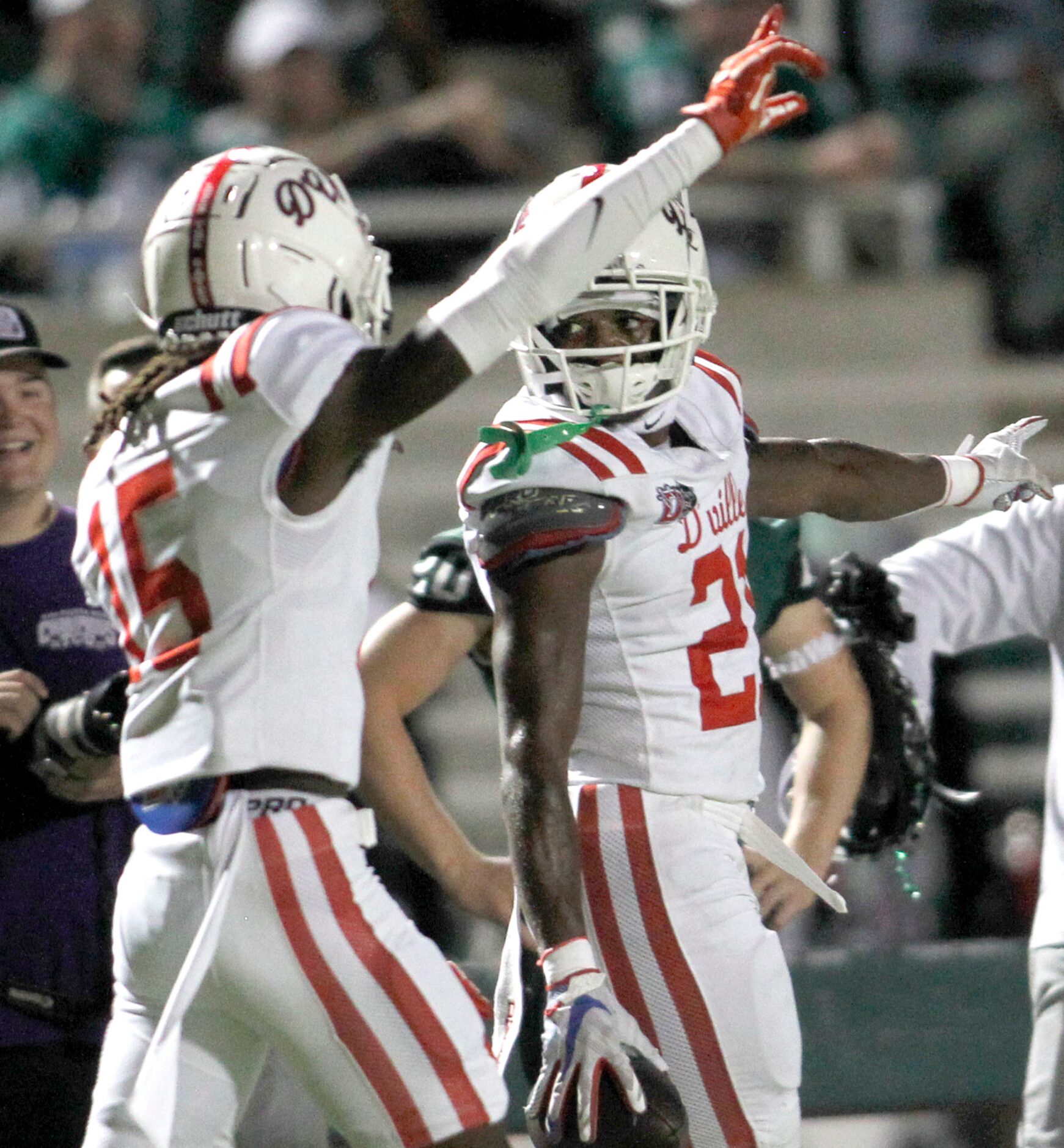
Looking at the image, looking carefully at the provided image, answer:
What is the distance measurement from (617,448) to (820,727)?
925 millimetres

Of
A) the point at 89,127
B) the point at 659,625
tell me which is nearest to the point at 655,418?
the point at 659,625

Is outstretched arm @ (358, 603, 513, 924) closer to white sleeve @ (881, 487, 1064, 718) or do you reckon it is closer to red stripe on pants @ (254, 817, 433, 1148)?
white sleeve @ (881, 487, 1064, 718)

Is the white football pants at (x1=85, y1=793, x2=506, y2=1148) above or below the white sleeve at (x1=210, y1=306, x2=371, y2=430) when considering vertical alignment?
below

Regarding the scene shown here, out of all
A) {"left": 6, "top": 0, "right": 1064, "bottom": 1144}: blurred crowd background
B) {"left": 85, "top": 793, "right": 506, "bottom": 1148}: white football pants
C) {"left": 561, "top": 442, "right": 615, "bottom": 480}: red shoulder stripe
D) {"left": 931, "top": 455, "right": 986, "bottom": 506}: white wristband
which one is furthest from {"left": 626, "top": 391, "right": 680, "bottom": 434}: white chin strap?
{"left": 6, "top": 0, "right": 1064, "bottom": 1144}: blurred crowd background

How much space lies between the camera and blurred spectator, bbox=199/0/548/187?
645cm

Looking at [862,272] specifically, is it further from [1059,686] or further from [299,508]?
[299,508]

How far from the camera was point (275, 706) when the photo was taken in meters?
2.50

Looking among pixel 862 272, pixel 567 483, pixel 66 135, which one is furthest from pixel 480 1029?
pixel 862 272

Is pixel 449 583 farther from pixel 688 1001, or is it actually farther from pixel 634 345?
pixel 688 1001

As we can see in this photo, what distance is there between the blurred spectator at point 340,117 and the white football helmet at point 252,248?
371cm

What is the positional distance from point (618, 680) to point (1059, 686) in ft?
3.19

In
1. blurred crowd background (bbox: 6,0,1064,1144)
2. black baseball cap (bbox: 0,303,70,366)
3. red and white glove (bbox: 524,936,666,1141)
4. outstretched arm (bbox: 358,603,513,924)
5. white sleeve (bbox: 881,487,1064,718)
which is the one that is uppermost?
blurred crowd background (bbox: 6,0,1064,1144)

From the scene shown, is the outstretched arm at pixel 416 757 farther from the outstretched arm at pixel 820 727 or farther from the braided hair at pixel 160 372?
the braided hair at pixel 160 372

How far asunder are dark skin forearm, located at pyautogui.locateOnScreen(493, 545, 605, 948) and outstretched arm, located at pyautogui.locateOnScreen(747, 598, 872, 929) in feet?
2.74
